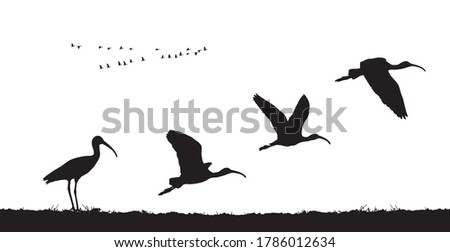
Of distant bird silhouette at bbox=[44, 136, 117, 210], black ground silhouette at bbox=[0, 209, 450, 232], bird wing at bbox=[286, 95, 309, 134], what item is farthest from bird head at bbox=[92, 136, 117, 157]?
bird wing at bbox=[286, 95, 309, 134]

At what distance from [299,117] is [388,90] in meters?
1.63

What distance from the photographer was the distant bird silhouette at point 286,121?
11.9 metres

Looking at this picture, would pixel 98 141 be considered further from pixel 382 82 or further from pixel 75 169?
pixel 382 82

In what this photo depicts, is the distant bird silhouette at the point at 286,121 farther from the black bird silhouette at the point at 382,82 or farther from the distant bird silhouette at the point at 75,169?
the distant bird silhouette at the point at 75,169

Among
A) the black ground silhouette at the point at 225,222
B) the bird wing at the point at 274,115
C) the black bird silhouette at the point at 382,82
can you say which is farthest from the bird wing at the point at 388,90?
the black ground silhouette at the point at 225,222

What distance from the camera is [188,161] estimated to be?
11445 millimetres

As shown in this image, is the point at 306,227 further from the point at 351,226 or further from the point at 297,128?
the point at 297,128

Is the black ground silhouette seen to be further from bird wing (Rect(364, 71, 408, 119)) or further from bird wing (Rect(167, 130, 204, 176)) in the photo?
bird wing (Rect(364, 71, 408, 119))

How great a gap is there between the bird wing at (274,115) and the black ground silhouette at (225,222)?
4.57ft

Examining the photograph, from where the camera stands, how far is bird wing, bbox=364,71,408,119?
12.5m

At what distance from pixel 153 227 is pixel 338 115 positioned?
11.0ft

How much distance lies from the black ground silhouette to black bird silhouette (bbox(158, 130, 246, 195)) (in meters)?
0.50

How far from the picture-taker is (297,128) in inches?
476
